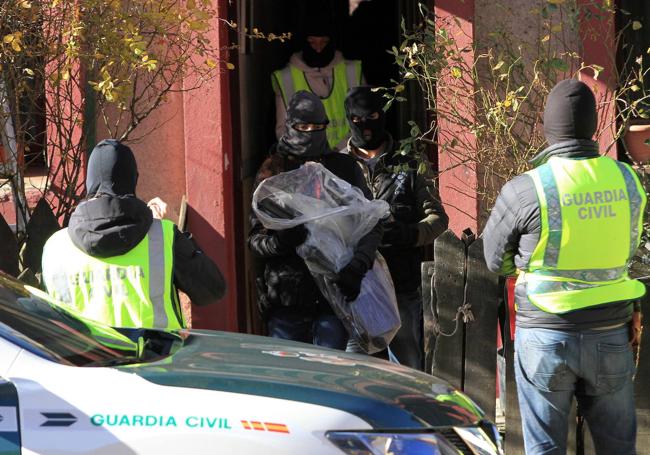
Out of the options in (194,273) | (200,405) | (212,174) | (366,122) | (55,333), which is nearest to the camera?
(200,405)

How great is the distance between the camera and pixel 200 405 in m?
3.27

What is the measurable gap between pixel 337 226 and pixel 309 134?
0.50 metres

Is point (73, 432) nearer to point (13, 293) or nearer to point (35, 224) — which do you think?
point (13, 293)

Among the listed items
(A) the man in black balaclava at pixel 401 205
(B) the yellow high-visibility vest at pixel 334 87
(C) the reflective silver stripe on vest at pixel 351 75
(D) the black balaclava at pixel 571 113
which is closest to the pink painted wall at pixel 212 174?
(B) the yellow high-visibility vest at pixel 334 87

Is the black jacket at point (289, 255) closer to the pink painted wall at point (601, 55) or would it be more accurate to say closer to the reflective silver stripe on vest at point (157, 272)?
the reflective silver stripe on vest at point (157, 272)

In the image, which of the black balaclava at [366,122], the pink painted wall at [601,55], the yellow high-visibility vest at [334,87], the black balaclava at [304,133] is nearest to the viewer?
the black balaclava at [304,133]

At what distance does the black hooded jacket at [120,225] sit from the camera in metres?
4.41

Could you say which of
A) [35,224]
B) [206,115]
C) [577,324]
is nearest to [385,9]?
[206,115]

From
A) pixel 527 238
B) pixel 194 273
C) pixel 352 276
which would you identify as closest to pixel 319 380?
pixel 194 273

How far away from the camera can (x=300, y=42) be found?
906 cm

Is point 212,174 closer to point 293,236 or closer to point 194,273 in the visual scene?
point 293,236

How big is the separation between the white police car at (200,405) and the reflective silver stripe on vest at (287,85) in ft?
15.2

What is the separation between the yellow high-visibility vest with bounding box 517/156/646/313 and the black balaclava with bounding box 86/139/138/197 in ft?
5.27

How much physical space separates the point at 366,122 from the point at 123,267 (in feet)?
7.68
